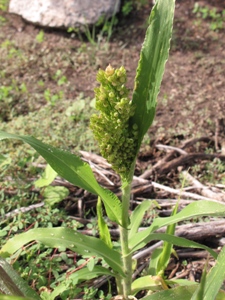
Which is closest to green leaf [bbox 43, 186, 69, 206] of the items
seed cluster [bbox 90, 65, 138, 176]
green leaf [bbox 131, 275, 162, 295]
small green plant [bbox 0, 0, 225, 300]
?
small green plant [bbox 0, 0, 225, 300]

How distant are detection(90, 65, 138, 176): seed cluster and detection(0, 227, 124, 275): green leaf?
15.5 inches

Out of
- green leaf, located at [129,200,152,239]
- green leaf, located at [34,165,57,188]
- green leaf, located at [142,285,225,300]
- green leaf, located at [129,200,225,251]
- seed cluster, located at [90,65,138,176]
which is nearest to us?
seed cluster, located at [90,65,138,176]

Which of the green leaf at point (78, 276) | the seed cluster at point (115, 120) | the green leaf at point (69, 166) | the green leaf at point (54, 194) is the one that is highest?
the seed cluster at point (115, 120)

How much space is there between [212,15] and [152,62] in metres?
3.26

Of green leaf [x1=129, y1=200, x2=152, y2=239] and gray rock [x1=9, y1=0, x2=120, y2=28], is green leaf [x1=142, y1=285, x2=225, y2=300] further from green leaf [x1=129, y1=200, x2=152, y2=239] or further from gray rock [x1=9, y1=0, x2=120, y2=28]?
gray rock [x1=9, y1=0, x2=120, y2=28]

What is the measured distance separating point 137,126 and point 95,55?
2799mm

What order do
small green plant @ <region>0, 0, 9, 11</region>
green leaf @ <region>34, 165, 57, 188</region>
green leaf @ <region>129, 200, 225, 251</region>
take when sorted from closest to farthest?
green leaf @ <region>129, 200, 225, 251</region> < green leaf @ <region>34, 165, 57, 188</region> < small green plant @ <region>0, 0, 9, 11</region>

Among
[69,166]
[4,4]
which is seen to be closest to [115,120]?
[69,166]

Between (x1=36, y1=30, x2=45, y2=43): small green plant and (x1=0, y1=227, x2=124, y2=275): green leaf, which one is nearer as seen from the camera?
(x1=0, y1=227, x2=124, y2=275): green leaf

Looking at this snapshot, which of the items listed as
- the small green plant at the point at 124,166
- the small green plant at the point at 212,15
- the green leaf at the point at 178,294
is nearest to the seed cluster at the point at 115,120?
the small green plant at the point at 124,166

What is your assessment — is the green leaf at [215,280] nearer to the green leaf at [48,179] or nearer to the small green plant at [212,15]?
the green leaf at [48,179]

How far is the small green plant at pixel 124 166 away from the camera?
4.24ft

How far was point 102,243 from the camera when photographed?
164 cm

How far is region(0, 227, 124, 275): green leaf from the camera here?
5.21 ft
